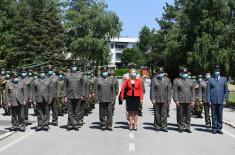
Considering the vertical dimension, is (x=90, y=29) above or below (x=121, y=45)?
below

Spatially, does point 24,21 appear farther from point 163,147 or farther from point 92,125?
point 163,147

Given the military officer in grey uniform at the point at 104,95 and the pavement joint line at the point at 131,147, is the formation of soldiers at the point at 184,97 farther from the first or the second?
the pavement joint line at the point at 131,147

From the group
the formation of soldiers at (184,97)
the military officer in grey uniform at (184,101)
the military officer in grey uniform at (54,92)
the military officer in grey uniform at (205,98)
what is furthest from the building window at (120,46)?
the military officer in grey uniform at (184,101)

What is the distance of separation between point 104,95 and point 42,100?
1907 millimetres

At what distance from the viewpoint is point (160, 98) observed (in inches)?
650

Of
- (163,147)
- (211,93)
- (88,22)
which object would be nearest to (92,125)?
(211,93)

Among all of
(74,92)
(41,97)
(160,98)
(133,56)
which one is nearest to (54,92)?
(41,97)

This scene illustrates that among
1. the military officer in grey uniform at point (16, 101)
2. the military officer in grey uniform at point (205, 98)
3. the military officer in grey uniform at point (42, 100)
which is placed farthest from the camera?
the military officer in grey uniform at point (205, 98)

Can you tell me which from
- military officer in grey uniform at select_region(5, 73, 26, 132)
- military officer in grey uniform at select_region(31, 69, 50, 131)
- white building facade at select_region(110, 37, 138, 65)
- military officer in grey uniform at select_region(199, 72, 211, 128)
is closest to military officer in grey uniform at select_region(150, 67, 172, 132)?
military officer in grey uniform at select_region(199, 72, 211, 128)

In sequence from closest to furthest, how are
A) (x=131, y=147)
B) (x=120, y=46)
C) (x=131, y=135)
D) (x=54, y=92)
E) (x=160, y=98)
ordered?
1. (x=131, y=147)
2. (x=131, y=135)
3. (x=160, y=98)
4. (x=54, y=92)
5. (x=120, y=46)

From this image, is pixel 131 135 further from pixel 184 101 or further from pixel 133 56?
pixel 133 56

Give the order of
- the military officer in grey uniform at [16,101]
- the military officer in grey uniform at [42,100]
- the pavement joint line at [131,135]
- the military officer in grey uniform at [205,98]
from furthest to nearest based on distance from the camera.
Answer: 1. the military officer in grey uniform at [205,98]
2. the military officer in grey uniform at [42,100]
3. the military officer in grey uniform at [16,101]
4. the pavement joint line at [131,135]

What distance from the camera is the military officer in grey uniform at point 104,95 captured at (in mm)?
16609

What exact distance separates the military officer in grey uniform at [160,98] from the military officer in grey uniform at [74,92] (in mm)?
2228
